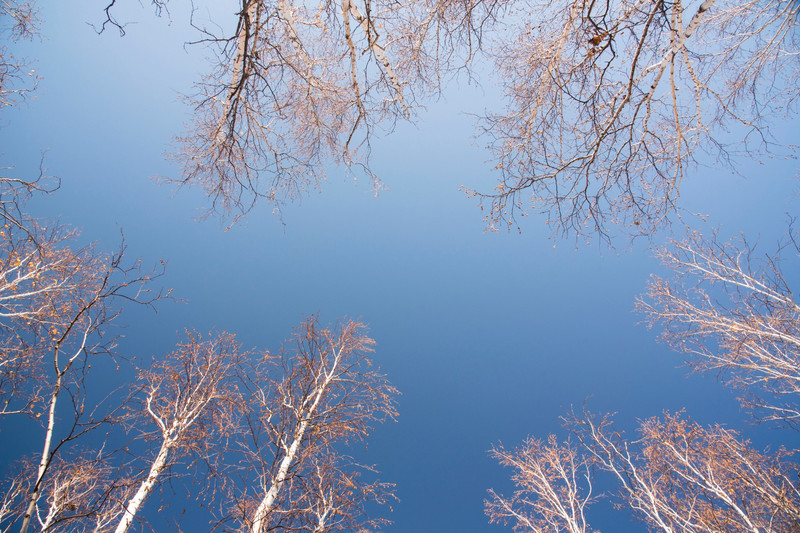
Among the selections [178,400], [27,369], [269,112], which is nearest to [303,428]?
[178,400]

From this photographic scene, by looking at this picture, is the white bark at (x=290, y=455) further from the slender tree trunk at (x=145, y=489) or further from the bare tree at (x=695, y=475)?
the bare tree at (x=695, y=475)

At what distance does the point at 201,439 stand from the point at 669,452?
1010 centimetres

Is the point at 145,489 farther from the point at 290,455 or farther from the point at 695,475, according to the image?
the point at 695,475

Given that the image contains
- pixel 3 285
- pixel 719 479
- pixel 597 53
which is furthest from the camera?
pixel 719 479

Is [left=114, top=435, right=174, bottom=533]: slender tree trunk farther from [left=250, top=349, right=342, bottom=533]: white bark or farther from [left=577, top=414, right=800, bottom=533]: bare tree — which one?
[left=577, top=414, right=800, bottom=533]: bare tree

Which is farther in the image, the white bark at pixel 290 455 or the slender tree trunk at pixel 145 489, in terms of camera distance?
the slender tree trunk at pixel 145 489

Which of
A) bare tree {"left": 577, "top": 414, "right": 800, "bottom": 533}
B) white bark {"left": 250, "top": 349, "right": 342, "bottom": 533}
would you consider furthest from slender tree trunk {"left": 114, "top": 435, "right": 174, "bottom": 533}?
bare tree {"left": 577, "top": 414, "right": 800, "bottom": 533}

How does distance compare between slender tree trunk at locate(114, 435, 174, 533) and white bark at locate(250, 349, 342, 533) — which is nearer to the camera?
white bark at locate(250, 349, 342, 533)

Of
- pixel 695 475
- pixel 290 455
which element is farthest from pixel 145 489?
pixel 695 475

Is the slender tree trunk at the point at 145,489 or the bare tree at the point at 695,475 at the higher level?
the bare tree at the point at 695,475

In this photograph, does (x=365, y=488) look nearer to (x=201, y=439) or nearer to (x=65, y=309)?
(x=201, y=439)

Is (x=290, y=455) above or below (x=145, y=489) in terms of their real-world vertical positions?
above

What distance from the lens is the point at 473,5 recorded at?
316 cm

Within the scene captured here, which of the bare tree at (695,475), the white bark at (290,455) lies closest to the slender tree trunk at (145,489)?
the white bark at (290,455)
